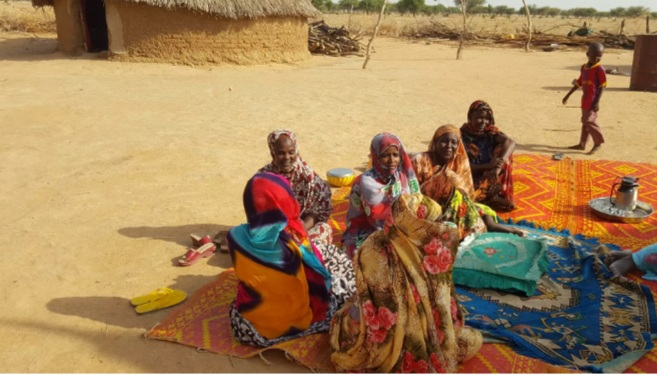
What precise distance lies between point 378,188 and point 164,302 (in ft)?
5.63

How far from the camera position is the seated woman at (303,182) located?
12.9 feet

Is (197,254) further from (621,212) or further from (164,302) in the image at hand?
(621,212)

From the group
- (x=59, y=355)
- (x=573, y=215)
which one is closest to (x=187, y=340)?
(x=59, y=355)

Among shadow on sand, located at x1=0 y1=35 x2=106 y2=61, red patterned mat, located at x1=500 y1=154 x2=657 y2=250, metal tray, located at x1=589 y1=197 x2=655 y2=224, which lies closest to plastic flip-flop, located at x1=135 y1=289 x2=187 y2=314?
red patterned mat, located at x1=500 y1=154 x2=657 y2=250

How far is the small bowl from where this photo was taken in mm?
5645

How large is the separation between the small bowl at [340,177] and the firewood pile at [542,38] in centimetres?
1820

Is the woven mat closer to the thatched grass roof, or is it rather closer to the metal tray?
the metal tray

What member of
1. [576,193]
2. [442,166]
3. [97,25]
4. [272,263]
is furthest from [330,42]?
[272,263]

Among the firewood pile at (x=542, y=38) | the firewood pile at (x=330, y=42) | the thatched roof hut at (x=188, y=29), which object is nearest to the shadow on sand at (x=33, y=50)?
the thatched roof hut at (x=188, y=29)

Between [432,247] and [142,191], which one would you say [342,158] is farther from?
[432,247]

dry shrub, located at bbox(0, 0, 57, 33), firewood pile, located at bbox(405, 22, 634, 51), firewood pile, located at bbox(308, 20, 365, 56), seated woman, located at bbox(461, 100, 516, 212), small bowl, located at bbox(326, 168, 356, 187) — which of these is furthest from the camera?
firewood pile, located at bbox(405, 22, 634, 51)

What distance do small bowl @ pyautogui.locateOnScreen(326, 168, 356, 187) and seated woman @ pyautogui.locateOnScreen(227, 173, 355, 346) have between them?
8.51ft

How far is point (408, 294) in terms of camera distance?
2479 mm

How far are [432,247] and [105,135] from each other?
6.33 meters
